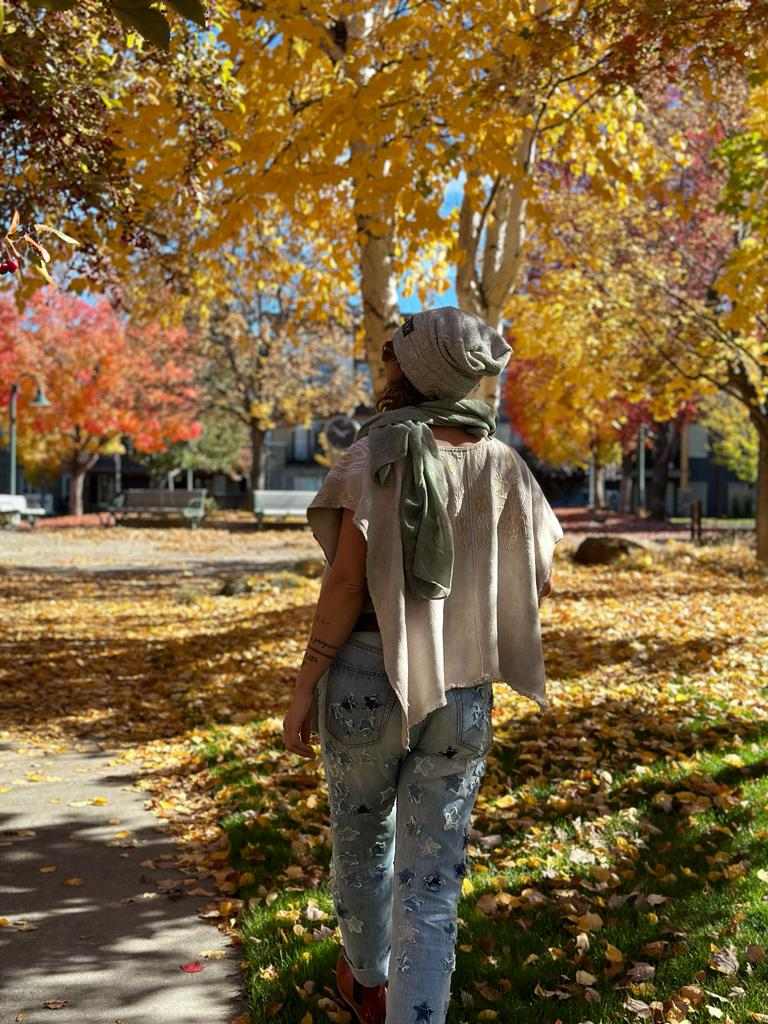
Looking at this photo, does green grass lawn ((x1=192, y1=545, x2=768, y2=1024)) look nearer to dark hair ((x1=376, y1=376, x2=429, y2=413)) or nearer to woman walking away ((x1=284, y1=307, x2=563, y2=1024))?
woman walking away ((x1=284, y1=307, x2=563, y2=1024))

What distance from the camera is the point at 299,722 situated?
8.55ft

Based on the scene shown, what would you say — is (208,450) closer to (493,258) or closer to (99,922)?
(493,258)

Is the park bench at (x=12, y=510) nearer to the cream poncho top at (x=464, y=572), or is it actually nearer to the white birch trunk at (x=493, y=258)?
the white birch trunk at (x=493, y=258)

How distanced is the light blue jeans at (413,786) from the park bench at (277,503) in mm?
26699

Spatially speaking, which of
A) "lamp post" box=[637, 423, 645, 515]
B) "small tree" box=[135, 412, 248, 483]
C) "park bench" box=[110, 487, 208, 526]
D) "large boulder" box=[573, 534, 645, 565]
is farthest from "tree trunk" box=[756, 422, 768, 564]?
"small tree" box=[135, 412, 248, 483]

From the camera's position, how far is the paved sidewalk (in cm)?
318

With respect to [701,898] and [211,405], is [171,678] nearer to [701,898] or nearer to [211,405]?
[701,898]

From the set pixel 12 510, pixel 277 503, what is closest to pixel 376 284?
pixel 277 503

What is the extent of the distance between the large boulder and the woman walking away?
592 inches

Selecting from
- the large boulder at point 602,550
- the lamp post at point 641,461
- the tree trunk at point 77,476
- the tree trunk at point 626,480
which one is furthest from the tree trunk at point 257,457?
the large boulder at point 602,550

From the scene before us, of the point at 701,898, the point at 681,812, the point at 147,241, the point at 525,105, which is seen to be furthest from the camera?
the point at 525,105

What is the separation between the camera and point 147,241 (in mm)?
6348

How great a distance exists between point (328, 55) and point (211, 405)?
28.7 m

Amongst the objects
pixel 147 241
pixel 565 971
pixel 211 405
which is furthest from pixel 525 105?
pixel 211 405
